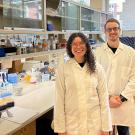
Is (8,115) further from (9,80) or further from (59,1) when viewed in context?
(59,1)

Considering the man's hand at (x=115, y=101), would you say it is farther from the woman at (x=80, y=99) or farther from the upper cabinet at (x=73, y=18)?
the upper cabinet at (x=73, y=18)

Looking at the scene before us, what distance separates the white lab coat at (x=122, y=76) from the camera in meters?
1.97

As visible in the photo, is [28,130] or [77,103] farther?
[28,130]

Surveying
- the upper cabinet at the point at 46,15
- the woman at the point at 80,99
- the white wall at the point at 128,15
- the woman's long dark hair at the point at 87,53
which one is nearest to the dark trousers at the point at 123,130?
the woman at the point at 80,99

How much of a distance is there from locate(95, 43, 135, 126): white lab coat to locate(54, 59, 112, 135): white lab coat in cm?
45

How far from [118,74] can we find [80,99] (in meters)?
0.60

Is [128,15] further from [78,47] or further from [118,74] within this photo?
[78,47]

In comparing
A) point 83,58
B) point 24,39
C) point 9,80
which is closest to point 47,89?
point 9,80

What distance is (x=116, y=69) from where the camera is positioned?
199 centimetres

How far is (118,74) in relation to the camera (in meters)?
1.99

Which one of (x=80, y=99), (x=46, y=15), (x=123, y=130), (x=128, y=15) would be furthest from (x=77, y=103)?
(x=128, y=15)

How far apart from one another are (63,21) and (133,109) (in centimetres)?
141

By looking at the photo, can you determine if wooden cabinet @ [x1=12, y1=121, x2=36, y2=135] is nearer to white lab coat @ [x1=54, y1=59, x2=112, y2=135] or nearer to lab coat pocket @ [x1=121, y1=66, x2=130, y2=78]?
white lab coat @ [x1=54, y1=59, x2=112, y2=135]

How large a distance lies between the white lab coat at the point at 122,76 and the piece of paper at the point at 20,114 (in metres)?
0.74
